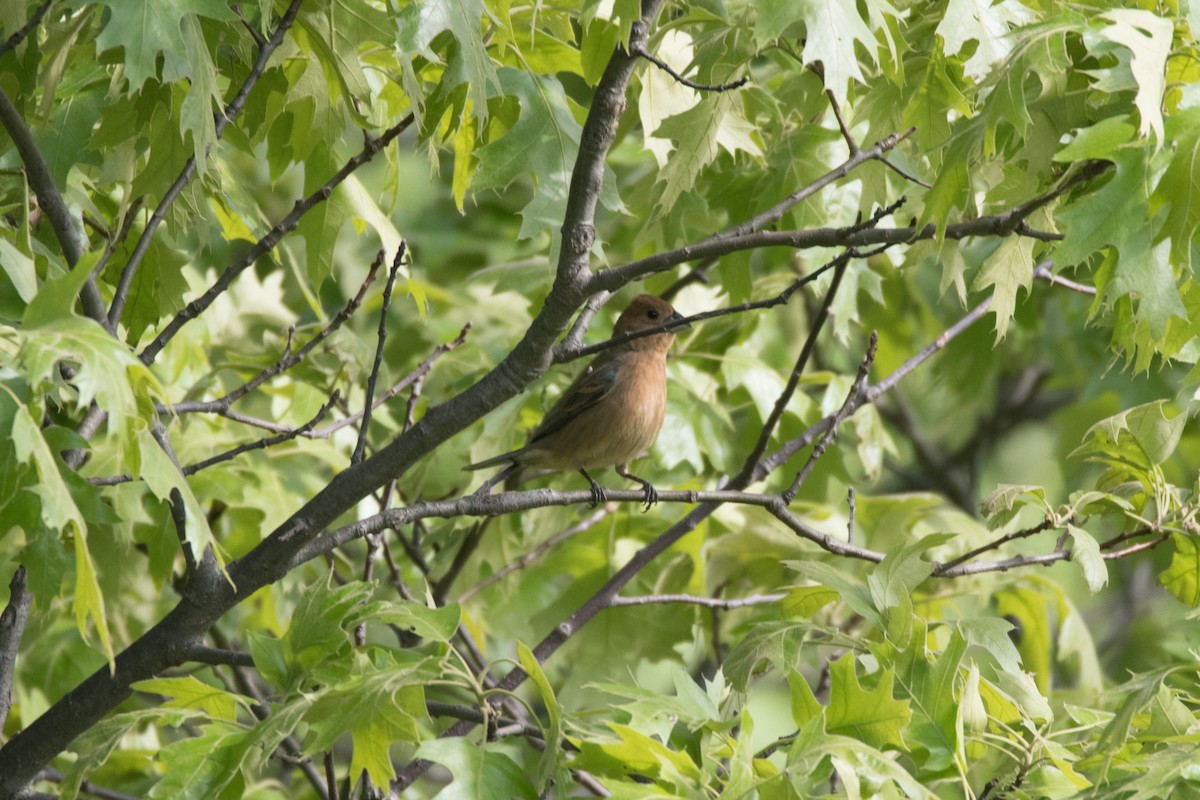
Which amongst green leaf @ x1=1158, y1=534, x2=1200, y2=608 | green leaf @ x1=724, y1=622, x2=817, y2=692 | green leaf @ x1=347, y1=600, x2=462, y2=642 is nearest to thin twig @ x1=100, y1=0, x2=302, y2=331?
green leaf @ x1=347, y1=600, x2=462, y2=642

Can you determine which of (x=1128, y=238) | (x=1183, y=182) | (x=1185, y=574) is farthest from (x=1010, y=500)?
(x=1183, y=182)

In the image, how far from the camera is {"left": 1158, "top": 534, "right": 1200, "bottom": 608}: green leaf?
11.4ft

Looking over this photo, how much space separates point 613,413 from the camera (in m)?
5.50

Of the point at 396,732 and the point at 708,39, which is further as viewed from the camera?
the point at 708,39

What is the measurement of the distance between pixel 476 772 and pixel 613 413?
2856mm

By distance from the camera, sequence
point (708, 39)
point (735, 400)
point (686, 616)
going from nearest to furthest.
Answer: point (708, 39), point (686, 616), point (735, 400)

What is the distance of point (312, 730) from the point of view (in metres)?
2.80

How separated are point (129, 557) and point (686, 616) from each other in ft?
7.48

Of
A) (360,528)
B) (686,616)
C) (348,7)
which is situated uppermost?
(348,7)

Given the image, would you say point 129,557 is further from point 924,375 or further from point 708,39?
point 924,375

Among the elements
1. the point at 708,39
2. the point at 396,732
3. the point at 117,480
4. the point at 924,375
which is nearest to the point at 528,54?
the point at 708,39

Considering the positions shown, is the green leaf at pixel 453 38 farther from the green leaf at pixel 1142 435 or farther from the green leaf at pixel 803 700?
the green leaf at pixel 1142 435

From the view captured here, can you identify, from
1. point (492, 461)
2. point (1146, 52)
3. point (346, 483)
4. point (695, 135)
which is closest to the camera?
point (1146, 52)

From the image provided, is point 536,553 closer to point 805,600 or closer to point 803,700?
point 805,600
